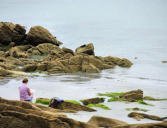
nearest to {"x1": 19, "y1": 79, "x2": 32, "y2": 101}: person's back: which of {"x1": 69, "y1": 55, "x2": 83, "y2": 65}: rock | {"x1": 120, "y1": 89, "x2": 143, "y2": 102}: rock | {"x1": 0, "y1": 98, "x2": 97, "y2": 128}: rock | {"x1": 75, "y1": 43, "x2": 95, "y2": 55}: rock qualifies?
{"x1": 0, "y1": 98, "x2": 97, "y2": 128}: rock

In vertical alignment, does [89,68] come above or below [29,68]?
above

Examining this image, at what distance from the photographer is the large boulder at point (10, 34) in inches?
3423

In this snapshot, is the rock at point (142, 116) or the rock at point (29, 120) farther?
the rock at point (142, 116)

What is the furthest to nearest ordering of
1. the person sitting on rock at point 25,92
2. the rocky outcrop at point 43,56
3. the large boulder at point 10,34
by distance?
the large boulder at point 10,34 < the rocky outcrop at point 43,56 < the person sitting on rock at point 25,92

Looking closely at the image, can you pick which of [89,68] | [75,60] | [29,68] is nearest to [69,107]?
[29,68]

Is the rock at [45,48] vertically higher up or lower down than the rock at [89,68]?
higher up

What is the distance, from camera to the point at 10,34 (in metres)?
87.6

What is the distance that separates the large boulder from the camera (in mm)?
86938

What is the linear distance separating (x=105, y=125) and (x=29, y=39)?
250ft

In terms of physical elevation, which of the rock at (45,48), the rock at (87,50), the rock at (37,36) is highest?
the rock at (37,36)

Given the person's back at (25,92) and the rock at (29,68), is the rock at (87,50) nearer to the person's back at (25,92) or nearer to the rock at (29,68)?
the rock at (29,68)

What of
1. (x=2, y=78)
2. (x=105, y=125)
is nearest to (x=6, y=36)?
(x=2, y=78)

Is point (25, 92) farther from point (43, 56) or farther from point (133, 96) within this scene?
point (43, 56)

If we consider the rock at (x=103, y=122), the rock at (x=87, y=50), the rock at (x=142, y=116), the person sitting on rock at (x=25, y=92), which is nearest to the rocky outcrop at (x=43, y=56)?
the rock at (x=87, y=50)
